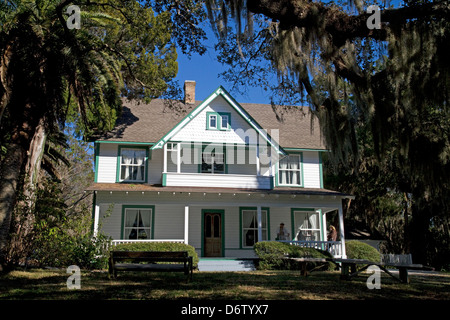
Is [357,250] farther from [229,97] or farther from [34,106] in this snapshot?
[34,106]

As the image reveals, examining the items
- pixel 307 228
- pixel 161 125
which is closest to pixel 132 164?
pixel 161 125

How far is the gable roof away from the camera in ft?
64.1

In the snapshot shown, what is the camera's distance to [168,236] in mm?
19203

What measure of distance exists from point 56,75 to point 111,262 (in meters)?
5.69

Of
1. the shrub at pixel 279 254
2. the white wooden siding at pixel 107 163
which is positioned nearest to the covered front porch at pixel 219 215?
the shrub at pixel 279 254

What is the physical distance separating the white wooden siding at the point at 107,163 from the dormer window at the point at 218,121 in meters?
4.73

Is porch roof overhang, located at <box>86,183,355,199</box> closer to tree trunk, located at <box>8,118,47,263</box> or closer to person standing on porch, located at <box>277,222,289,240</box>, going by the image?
person standing on porch, located at <box>277,222,289,240</box>

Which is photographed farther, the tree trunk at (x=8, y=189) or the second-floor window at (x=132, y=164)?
the second-floor window at (x=132, y=164)

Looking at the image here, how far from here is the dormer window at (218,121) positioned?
20.0m

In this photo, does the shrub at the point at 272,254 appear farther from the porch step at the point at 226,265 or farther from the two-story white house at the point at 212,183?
the two-story white house at the point at 212,183

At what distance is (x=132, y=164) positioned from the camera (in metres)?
19.5

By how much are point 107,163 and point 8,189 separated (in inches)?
361
